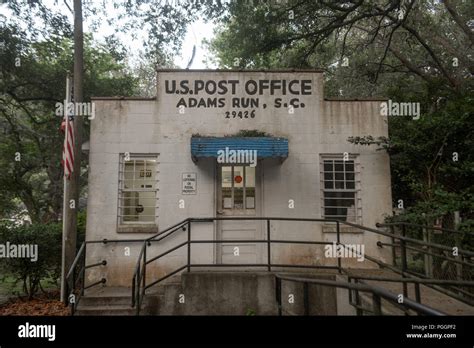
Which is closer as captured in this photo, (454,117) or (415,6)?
(454,117)

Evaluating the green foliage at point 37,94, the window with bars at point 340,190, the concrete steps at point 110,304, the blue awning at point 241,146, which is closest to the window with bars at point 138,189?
the blue awning at point 241,146

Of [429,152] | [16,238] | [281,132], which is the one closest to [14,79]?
[16,238]

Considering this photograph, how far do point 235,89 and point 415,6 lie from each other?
9.48 m

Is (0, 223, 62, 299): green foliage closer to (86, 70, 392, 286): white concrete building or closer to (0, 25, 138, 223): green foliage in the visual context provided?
(86, 70, 392, 286): white concrete building

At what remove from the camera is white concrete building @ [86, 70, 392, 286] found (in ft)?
27.2

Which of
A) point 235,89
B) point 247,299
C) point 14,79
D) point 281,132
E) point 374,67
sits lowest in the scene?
point 247,299

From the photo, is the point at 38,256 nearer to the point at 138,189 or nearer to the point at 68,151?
the point at 68,151

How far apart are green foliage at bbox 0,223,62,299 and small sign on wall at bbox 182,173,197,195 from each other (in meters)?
3.23

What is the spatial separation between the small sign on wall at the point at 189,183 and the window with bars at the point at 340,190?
3068mm

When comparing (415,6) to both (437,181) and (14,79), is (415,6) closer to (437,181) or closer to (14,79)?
(437,181)

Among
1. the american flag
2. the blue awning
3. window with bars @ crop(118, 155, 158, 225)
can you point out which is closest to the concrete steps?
window with bars @ crop(118, 155, 158, 225)

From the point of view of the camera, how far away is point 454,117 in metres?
7.45

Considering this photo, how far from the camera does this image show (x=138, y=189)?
27.9ft

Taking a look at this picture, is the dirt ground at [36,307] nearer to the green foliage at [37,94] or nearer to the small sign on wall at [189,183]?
the small sign on wall at [189,183]
